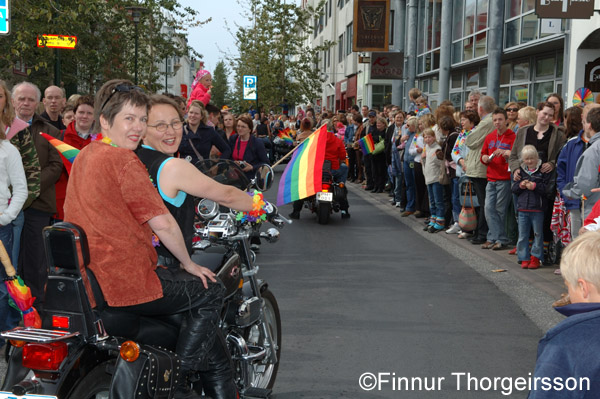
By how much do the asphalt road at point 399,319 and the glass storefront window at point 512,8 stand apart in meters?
10.8

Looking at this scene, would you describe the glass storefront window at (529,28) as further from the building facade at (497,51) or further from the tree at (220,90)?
the tree at (220,90)

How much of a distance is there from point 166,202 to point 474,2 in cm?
2184

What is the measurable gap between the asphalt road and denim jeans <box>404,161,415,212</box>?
309cm

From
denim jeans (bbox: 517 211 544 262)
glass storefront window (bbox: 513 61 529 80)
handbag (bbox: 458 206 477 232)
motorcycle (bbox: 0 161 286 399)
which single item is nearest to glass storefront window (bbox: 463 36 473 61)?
glass storefront window (bbox: 513 61 529 80)

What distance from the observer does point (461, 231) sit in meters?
11.3

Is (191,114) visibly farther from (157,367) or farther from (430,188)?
(157,367)

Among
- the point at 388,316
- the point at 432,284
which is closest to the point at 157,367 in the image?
the point at 388,316

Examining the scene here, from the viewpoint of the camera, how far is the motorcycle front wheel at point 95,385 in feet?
9.04

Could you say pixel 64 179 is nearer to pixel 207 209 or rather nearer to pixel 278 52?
pixel 207 209

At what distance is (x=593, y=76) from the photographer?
13.5m

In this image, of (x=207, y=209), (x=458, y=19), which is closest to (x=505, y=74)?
(x=458, y=19)

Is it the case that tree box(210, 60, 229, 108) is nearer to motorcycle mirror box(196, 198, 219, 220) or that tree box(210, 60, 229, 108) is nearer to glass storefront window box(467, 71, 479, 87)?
glass storefront window box(467, 71, 479, 87)

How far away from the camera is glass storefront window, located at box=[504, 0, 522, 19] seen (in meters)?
19.2

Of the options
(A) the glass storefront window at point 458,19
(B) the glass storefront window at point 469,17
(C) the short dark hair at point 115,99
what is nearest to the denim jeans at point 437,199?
(C) the short dark hair at point 115,99
